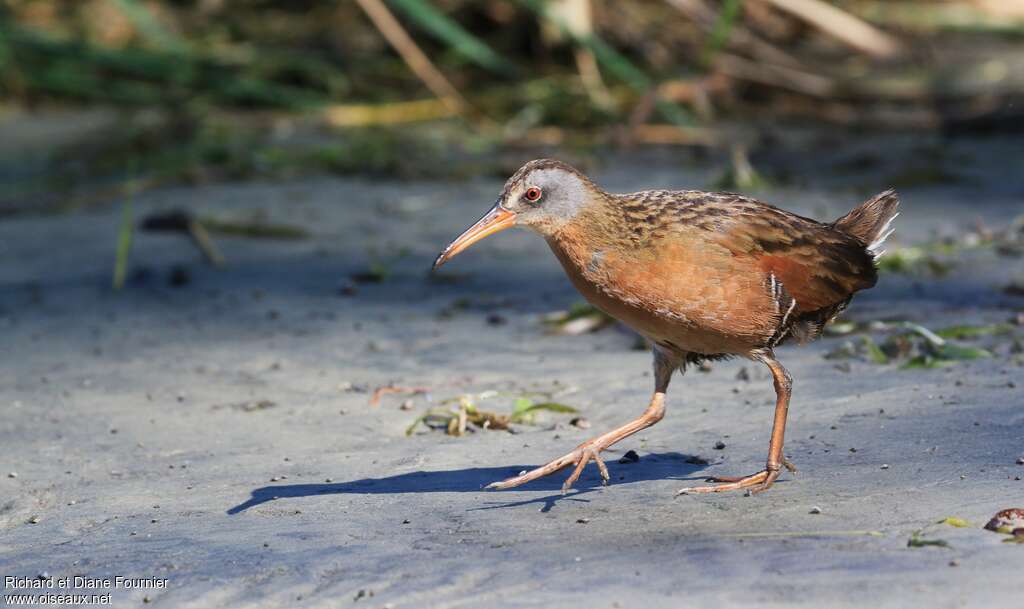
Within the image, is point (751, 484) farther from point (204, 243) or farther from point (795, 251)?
point (204, 243)

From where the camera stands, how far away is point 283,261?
26.2ft

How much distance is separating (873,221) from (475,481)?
1.87 metres

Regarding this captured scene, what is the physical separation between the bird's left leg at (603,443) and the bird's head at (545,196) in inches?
23.9

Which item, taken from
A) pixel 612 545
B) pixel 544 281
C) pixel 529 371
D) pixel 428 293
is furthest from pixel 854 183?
pixel 612 545

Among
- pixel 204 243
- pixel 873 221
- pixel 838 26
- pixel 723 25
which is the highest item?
pixel 838 26

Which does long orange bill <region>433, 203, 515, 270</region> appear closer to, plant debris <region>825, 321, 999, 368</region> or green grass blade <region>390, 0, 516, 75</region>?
plant debris <region>825, 321, 999, 368</region>

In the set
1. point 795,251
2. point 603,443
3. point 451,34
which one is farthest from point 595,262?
point 451,34

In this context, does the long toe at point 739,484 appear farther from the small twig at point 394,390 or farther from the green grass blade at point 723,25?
the green grass blade at point 723,25

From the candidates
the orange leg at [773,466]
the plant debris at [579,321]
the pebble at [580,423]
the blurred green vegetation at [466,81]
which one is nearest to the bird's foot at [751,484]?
the orange leg at [773,466]

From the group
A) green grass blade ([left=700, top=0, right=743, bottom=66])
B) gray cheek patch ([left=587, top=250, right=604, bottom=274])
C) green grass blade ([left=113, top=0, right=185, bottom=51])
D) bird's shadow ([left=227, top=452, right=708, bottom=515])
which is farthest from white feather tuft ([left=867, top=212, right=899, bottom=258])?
green grass blade ([left=113, top=0, right=185, bottom=51])

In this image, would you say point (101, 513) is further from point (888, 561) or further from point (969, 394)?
point (969, 394)

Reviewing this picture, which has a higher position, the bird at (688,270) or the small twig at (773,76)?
the small twig at (773,76)

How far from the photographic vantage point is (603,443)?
15.2 feet

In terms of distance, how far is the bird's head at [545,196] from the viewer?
468 cm
